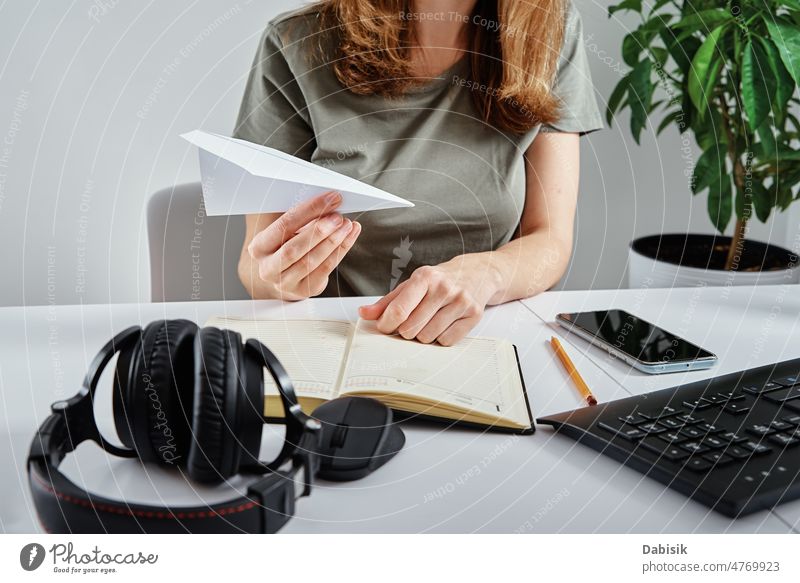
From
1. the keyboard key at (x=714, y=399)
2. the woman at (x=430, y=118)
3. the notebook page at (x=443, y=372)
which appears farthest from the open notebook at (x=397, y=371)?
the woman at (x=430, y=118)

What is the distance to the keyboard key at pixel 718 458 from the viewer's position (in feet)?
1.05

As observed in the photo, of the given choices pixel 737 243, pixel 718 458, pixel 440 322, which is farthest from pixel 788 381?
pixel 737 243

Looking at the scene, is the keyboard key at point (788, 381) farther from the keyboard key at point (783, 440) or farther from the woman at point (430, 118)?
the woman at point (430, 118)

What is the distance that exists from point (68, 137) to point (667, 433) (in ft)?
2.69

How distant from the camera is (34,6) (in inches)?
30.6

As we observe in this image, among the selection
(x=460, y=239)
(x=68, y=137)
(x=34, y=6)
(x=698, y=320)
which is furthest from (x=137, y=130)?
(x=698, y=320)

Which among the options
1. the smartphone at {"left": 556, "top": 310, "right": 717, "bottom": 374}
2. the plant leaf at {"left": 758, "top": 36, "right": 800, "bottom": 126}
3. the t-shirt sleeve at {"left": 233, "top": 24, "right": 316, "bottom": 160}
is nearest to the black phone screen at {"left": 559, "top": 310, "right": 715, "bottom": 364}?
the smartphone at {"left": 556, "top": 310, "right": 717, "bottom": 374}

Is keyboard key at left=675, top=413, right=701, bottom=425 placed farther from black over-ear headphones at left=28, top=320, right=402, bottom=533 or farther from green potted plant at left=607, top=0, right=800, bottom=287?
green potted plant at left=607, top=0, right=800, bottom=287

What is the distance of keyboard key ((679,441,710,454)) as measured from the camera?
330 mm

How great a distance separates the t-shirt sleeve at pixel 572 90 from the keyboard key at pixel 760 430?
49 centimetres

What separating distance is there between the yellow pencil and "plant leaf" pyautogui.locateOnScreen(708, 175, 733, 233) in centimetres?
63

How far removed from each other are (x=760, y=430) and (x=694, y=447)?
4 cm
